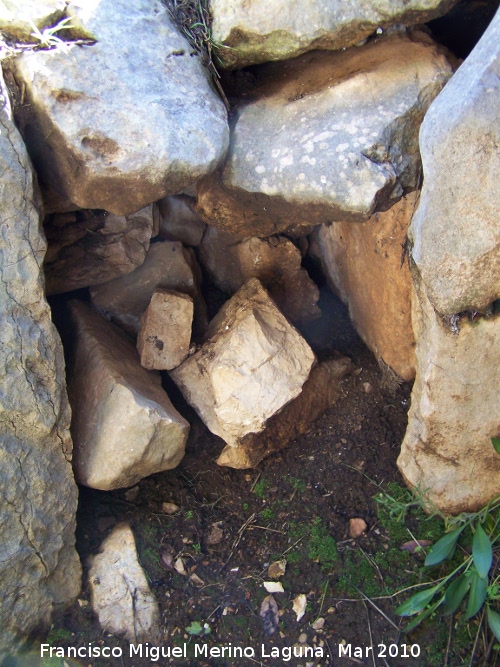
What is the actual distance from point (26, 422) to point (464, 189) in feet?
5.40

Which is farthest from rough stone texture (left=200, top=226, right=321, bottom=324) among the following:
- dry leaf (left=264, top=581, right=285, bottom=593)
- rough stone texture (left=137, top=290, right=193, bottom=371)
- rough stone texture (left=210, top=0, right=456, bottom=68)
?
dry leaf (left=264, top=581, right=285, bottom=593)

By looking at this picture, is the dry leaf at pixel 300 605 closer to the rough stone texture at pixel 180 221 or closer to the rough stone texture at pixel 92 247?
the rough stone texture at pixel 92 247

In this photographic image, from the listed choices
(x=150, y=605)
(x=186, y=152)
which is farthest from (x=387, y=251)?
(x=150, y=605)

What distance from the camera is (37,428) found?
2.23 metres

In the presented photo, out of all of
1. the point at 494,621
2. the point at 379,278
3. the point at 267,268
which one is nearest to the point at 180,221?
the point at 267,268

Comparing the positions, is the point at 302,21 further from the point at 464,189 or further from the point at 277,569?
the point at 277,569

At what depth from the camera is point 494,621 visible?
213 centimetres

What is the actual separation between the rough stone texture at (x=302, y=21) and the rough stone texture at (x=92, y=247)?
882mm

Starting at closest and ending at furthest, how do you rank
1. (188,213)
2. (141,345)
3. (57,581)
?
(57,581)
(141,345)
(188,213)

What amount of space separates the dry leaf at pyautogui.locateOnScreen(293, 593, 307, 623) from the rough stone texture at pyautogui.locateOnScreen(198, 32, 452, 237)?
4.75 feet

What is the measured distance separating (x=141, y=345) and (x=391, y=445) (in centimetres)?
120

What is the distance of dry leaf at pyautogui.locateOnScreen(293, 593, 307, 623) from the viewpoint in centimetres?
239

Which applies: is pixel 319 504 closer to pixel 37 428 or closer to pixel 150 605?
pixel 150 605

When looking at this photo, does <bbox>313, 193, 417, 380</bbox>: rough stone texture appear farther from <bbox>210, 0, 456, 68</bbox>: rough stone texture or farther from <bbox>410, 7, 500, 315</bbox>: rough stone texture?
<bbox>210, 0, 456, 68</bbox>: rough stone texture
